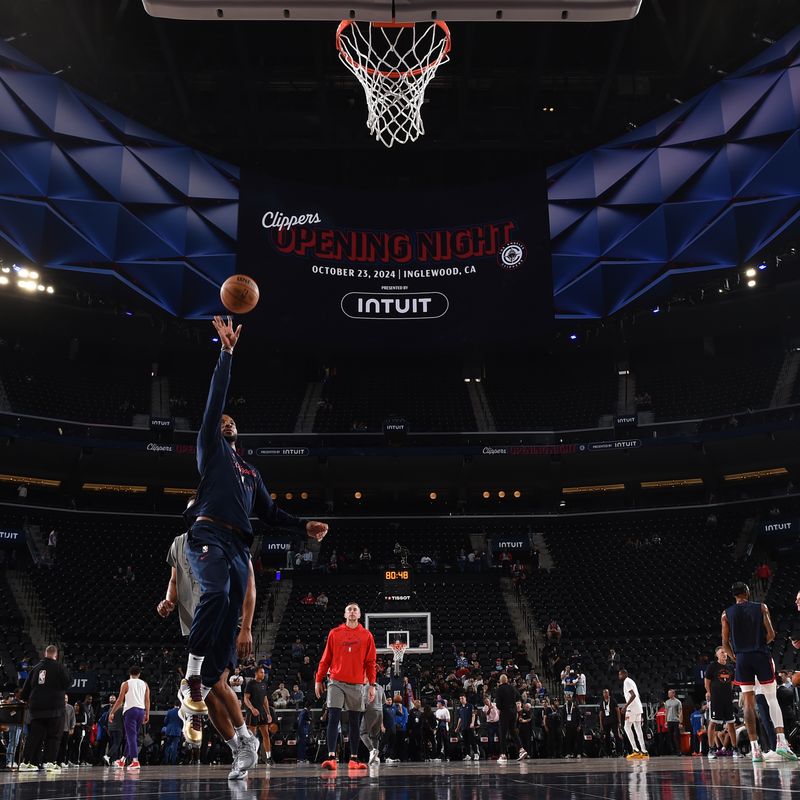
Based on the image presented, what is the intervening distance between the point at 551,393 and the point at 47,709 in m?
27.6

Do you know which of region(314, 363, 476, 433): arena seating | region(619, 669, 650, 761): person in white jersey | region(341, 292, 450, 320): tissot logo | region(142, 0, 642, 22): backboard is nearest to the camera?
region(142, 0, 642, 22): backboard

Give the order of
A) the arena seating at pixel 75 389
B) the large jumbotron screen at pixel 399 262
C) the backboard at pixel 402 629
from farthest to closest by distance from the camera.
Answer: the arena seating at pixel 75 389 → the large jumbotron screen at pixel 399 262 → the backboard at pixel 402 629

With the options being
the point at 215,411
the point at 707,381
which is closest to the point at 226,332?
the point at 215,411

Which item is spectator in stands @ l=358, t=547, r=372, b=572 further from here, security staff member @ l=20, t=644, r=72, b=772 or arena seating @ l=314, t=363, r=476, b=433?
security staff member @ l=20, t=644, r=72, b=772

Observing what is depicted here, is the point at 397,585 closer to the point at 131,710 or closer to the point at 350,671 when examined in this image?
the point at 131,710

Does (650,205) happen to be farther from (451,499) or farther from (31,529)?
(31,529)

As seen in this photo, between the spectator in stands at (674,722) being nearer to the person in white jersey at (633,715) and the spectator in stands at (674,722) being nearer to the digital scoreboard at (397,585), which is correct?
the person in white jersey at (633,715)

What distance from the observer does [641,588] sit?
2814 centimetres

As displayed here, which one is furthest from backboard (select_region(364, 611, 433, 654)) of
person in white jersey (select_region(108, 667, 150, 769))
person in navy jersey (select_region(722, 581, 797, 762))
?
person in navy jersey (select_region(722, 581, 797, 762))

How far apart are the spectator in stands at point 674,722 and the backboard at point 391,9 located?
15.6 metres

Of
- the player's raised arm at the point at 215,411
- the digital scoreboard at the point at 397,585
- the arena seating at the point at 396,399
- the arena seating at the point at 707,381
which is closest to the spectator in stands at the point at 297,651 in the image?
the digital scoreboard at the point at 397,585

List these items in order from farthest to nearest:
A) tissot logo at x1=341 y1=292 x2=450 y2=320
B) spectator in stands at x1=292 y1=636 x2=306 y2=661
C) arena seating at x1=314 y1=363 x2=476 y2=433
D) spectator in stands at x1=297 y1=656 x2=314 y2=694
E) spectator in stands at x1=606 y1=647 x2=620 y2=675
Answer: arena seating at x1=314 y1=363 x2=476 y2=433 < tissot logo at x1=341 y1=292 x2=450 y2=320 < spectator in stands at x1=292 y1=636 x2=306 y2=661 < spectator in stands at x1=606 y1=647 x2=620 y2=675 < spectator in stands at x1=297 y1=656 x2=314 y2=694

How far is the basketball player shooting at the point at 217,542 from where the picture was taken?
17.3ft

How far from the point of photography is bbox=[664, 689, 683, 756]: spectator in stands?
60.4ft
